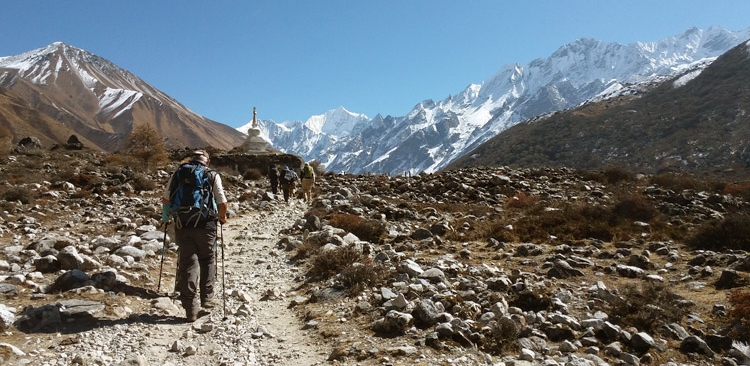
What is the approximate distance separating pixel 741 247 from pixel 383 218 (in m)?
9.34

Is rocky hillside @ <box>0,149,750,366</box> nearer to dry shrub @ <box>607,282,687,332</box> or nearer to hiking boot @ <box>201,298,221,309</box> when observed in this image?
dry shrub @ <box>607,282,687,332</box>

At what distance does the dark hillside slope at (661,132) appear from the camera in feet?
256

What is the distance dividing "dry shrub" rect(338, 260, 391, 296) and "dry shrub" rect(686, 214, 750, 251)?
795cm

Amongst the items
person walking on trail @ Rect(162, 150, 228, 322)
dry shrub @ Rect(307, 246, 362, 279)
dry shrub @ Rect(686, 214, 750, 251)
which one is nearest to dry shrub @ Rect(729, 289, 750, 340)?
dry shrub @ Rect(686, 214, 750, 251)

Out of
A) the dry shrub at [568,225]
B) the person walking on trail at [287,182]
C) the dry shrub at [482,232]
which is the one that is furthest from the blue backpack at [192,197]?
the person walking on trail at [287,182]

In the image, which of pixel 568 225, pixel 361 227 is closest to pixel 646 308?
pixel 568 225

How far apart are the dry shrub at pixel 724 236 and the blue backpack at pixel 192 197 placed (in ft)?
35.9

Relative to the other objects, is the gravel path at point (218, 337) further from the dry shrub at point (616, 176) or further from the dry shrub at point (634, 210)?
the dry shrub at point (616, 176)

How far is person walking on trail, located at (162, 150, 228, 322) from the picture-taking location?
7.00m

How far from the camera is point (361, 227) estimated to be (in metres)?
12.8

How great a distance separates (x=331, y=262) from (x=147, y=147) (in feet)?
107

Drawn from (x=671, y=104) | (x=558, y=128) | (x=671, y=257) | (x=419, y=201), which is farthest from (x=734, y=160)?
(x=671, y=257)

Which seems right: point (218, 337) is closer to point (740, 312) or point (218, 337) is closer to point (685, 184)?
point (740, 312)

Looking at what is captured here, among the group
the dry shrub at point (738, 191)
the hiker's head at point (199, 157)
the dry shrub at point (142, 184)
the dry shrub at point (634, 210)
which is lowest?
the dry shrub at point (634, 210)
